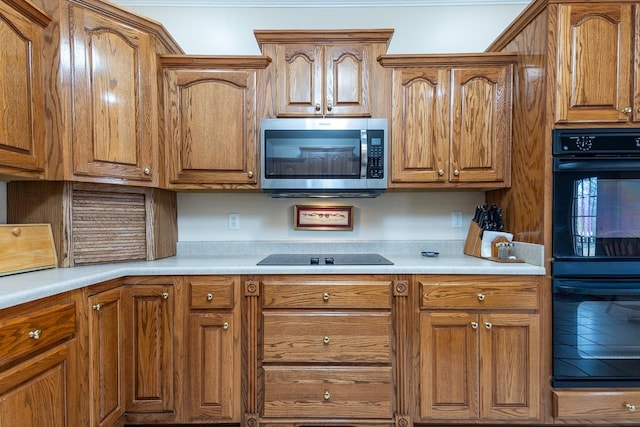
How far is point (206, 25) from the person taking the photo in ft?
7.88

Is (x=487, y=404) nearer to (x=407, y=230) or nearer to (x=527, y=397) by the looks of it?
(x=527, y=397)

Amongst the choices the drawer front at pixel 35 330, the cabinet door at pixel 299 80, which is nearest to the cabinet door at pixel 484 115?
the cabinet door at pixel 299 80

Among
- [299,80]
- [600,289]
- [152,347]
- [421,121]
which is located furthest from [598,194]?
[152,347]

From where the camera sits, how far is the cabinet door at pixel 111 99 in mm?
1665

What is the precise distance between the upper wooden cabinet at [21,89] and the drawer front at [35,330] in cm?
66

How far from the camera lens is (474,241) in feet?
7.10

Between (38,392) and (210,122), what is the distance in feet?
4.83

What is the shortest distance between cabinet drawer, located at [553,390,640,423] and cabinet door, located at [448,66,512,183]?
1180mm

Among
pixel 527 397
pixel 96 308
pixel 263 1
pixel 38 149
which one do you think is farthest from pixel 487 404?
pixel 263 1

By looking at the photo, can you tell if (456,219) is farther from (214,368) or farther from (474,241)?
(214,368)

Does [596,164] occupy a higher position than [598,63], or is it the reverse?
[598,63]

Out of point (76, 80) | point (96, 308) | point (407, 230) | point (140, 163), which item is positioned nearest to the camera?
point (96, 308)

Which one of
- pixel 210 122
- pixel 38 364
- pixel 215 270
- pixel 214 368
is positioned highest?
pixel 210 122

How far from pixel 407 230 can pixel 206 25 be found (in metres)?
2.05
